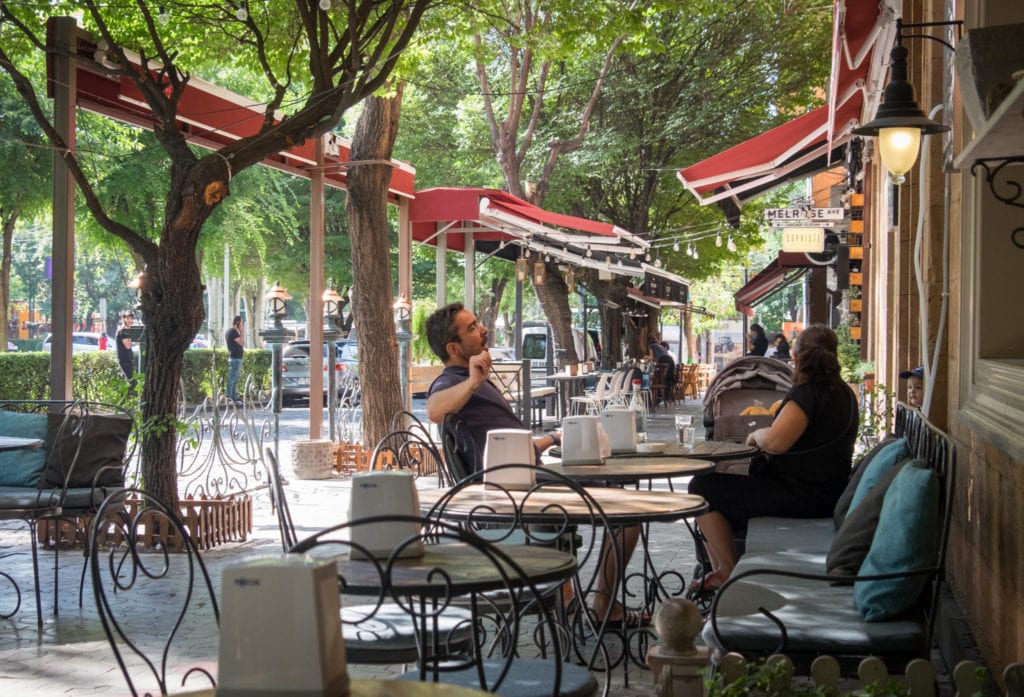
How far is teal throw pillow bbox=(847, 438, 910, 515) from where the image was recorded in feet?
17.0

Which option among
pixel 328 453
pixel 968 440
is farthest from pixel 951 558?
pixel 328 453

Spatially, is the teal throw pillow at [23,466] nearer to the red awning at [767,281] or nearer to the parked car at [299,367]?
the parked car at [299,367]

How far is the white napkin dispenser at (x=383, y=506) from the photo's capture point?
136 inches

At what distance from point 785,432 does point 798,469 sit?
22cm

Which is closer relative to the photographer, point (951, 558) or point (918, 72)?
point (951, 558)

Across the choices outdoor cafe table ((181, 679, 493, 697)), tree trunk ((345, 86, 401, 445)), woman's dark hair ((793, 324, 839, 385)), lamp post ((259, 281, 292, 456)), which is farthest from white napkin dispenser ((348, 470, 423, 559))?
tree trunk ((345, 86, 401, 445))

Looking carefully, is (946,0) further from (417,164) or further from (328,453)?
(417,164)

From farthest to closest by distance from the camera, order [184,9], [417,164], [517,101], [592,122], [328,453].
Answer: [417,164] → [592,122] → [517,101] → [328,453] → [184,9]

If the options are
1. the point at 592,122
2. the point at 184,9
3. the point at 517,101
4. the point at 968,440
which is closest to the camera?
the point at 968,440

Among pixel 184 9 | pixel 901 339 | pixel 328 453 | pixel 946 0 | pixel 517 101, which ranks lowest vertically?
pixel 328 453

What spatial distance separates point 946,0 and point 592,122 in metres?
24.1

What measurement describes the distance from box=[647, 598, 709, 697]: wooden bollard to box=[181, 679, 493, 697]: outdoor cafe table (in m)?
1.48

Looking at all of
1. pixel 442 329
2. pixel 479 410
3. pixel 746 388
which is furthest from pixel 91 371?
pixel 479 410

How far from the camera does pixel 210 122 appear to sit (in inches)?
440
